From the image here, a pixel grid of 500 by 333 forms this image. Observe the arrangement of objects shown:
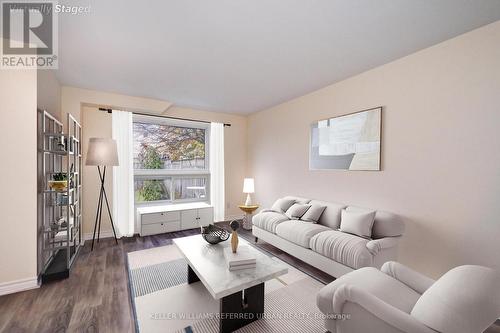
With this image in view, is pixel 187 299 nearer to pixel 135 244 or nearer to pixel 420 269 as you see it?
pixel 135 244

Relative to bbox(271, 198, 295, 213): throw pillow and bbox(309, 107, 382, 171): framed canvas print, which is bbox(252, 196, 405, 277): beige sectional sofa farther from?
bbox(309, 107, 382, 171): framed canvas print

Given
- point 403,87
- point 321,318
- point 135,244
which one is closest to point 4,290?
point 135,244

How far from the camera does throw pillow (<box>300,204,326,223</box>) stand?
299cm

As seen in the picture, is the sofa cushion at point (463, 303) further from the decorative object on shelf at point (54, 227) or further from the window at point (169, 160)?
the window at point (169, 160)

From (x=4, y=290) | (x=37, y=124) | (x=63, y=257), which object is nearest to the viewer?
(x=4, y=290)

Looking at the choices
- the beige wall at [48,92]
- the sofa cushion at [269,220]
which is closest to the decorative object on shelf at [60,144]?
the beige wall at [48,92]

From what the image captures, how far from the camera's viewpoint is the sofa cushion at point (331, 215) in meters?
2.83

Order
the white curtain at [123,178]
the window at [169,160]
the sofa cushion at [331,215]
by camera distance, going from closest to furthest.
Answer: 1. the sofa cushion at [331,215]
2. the white curtain at [123,178]
3. the window at [169,160]

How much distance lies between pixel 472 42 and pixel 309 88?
5.89ft

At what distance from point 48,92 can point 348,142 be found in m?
3.89

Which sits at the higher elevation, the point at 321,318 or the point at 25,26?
the point at 25,26

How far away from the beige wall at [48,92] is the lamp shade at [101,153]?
0.59 metres

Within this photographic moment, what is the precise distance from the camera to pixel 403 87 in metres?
2.41

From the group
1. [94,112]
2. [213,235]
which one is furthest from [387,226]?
[94,112]
